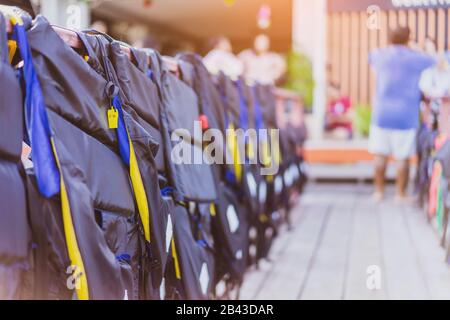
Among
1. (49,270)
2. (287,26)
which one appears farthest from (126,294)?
(287,26)


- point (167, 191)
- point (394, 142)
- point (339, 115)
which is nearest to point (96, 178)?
point (167, 191)

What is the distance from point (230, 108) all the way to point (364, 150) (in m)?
3.69

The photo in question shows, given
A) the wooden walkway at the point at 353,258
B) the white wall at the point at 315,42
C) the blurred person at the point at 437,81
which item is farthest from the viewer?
the white wall at the point at 315,42

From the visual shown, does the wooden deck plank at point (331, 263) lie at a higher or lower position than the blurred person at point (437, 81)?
lower

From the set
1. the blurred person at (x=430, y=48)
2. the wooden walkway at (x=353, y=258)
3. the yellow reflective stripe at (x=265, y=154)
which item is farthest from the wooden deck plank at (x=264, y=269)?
the blurred person at (x=430, y=48)

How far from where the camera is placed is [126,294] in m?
1.24

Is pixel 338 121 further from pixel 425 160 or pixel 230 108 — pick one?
pixel 230 108

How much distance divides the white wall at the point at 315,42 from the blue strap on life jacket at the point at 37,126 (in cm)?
558

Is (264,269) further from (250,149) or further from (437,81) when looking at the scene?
(437,81)

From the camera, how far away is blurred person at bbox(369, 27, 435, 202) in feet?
11.2

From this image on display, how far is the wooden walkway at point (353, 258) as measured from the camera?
2.25 meters

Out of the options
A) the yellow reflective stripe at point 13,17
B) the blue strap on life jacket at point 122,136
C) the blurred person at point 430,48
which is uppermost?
the yellow reflective stripe at point 13,17

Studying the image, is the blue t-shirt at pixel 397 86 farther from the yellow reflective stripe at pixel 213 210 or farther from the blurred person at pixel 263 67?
the blurred person at pixel 263 67

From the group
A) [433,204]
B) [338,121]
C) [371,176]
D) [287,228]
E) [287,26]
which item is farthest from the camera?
[287,26]
